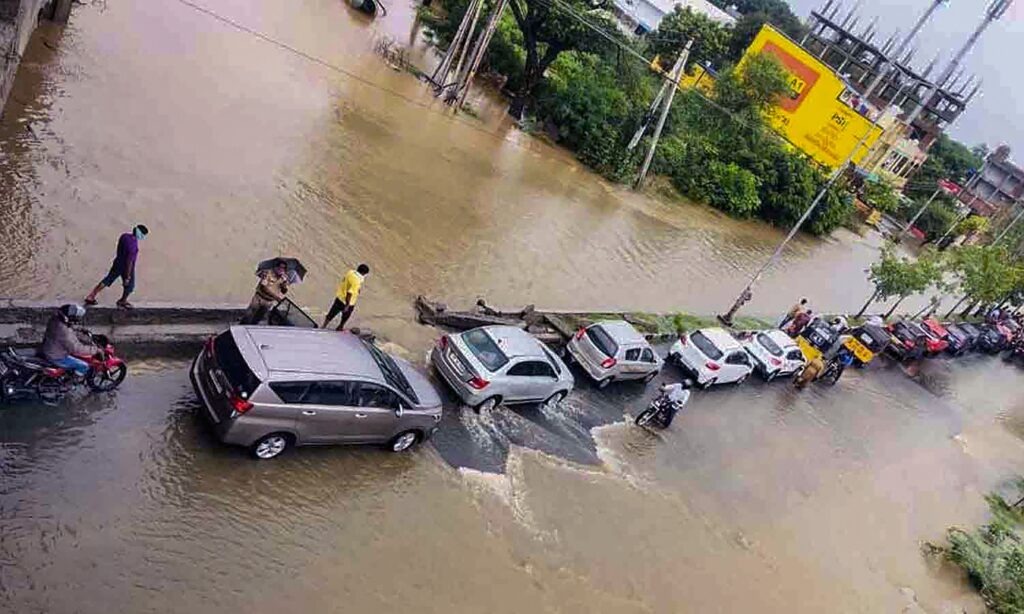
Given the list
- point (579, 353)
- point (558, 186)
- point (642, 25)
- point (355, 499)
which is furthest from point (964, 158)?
point (355, 499)

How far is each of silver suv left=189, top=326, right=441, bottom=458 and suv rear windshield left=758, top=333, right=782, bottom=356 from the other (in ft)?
44.6

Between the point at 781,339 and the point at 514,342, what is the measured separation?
11.4 meters

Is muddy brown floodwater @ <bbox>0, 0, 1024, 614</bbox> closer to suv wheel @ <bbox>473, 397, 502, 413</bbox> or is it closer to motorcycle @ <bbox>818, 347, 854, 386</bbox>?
suv wheel @ <bbox>473, 397, 502, 413</bbox>

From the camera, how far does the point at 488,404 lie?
45.1 feet

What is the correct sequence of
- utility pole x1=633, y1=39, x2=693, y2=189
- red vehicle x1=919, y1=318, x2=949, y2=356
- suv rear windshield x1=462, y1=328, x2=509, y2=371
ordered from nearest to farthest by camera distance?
suv rear windshield x1=462, y1=328, x2=509, y2=371, red vehicle x1=919, y1=318, x2=949, y2=356, utility pole x1=633, y1=39, x2=693, y2=189

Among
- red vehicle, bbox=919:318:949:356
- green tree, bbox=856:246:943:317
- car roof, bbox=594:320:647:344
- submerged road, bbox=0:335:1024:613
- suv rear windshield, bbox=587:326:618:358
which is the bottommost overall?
submerged road, bbox=0:335:1024:613

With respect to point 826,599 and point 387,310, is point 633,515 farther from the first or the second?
point 387,310

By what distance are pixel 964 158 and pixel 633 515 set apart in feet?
372

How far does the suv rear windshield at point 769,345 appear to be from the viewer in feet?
72.4

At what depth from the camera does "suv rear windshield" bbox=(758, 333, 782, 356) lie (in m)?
22.1

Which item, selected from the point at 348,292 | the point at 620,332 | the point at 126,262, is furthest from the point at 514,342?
the point at 126,262

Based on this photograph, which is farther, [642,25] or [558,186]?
[642,25]

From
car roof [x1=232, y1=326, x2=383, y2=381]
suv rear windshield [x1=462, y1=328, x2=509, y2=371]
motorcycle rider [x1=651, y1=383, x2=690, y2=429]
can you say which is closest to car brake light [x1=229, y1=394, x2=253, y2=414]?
car roof [x1=232, y1=326, x2=383, y2=381]

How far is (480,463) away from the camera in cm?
1268
